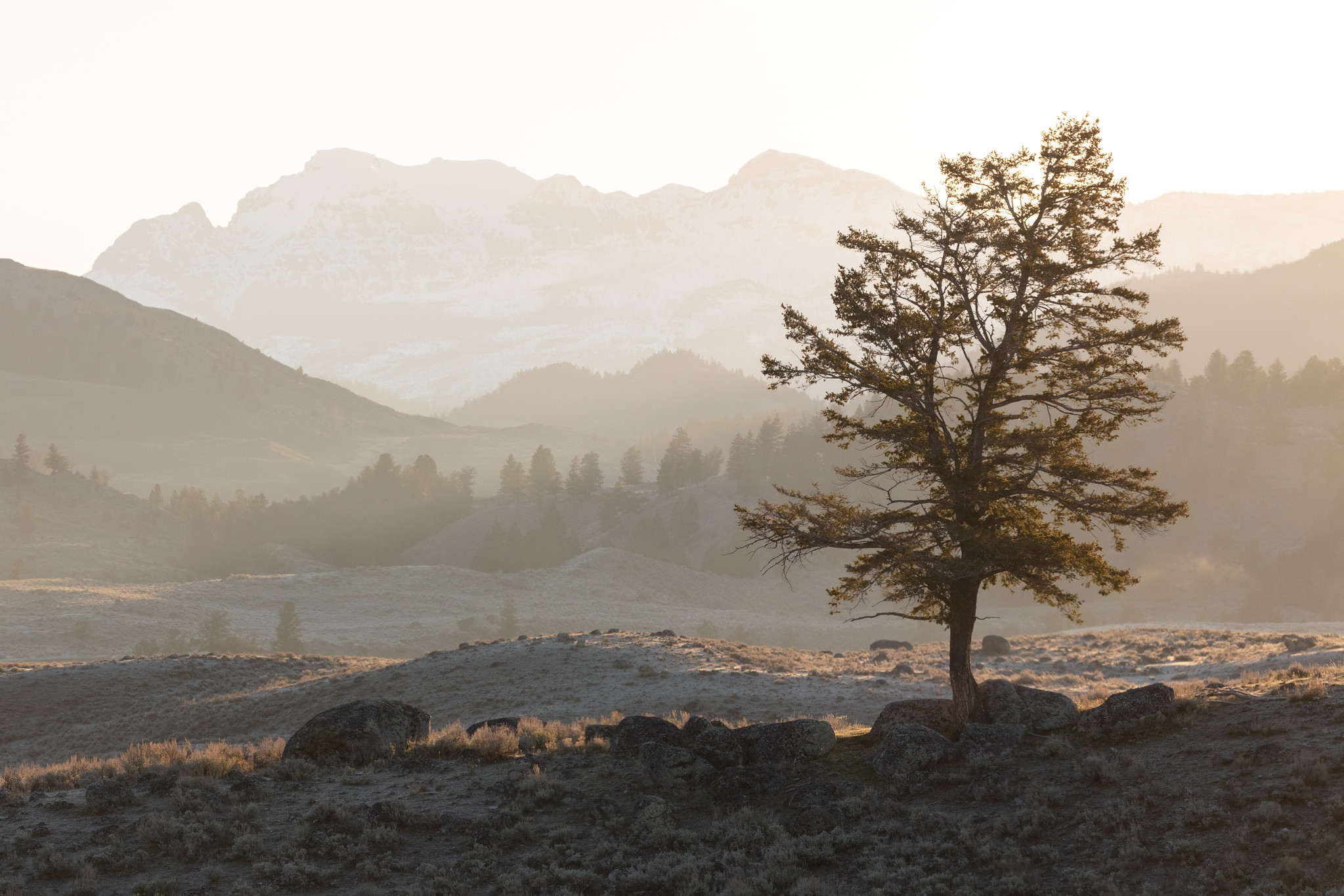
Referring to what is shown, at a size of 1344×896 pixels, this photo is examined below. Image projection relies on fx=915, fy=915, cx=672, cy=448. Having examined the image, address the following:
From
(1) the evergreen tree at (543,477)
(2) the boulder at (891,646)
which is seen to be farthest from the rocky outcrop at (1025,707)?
(1) the evergreen tree at (543,477)

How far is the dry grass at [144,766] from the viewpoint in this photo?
741 inches

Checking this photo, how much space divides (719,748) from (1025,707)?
6.46m

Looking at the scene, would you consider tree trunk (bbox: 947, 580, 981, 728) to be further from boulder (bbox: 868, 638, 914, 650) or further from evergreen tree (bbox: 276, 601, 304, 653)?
evergreen tree (bbox: 276, 601, 304, 653)

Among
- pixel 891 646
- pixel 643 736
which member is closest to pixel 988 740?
pixel 643 736

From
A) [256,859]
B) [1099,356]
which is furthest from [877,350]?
[256,859]

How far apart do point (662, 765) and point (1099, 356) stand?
41.4 ft

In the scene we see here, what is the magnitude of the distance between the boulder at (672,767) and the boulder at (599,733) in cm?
275

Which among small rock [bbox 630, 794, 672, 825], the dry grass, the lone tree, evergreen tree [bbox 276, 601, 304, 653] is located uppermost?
the lone tree

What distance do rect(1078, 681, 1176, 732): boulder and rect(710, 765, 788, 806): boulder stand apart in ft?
20.1

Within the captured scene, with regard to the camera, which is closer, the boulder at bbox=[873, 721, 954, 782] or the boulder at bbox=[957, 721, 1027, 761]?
the boulder at bbox=[873, 721, 954, 782]

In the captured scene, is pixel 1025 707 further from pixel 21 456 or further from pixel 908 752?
pixel 21 456

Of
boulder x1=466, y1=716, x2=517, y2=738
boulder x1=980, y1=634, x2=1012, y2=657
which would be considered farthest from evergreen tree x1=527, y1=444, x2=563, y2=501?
boulder x1=466, y1=716, x2=517, y2=738

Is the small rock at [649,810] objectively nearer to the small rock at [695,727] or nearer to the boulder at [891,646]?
the small rock at [695,727]

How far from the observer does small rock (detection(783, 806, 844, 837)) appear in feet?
51.8
